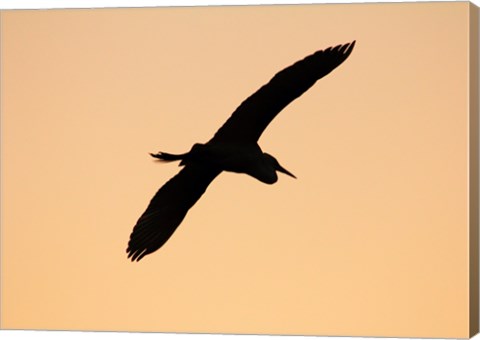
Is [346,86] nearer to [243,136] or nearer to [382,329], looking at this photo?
[243,136]

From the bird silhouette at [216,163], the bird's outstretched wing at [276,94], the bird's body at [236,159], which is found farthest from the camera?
the bird's body at [236,159]

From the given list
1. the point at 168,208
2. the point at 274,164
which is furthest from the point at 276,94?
the point at 168,208

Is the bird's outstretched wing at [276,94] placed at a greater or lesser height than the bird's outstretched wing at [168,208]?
greater

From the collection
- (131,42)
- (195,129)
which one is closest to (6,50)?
(131,42)

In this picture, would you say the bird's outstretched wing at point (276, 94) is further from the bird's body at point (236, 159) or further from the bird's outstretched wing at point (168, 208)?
the bird's outstretched wing at point (168, 208)

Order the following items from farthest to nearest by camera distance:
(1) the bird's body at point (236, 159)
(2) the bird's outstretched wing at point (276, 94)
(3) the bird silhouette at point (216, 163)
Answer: (1) the bird's body at point (236, 159), (3) the bird silhouette at point (216, 163), (2) the bird's outstretched wing at point (276, 94)

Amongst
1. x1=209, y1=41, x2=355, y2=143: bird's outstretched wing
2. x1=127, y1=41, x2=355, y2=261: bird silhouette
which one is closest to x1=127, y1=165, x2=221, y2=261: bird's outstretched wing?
x1=127, y1=41, x2=355, y2=261: bird silhouette

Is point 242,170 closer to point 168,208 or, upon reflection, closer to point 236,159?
point 236,159

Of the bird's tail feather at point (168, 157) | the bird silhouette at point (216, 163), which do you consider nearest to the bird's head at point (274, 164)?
the bird silhouette at point (216, 163)
